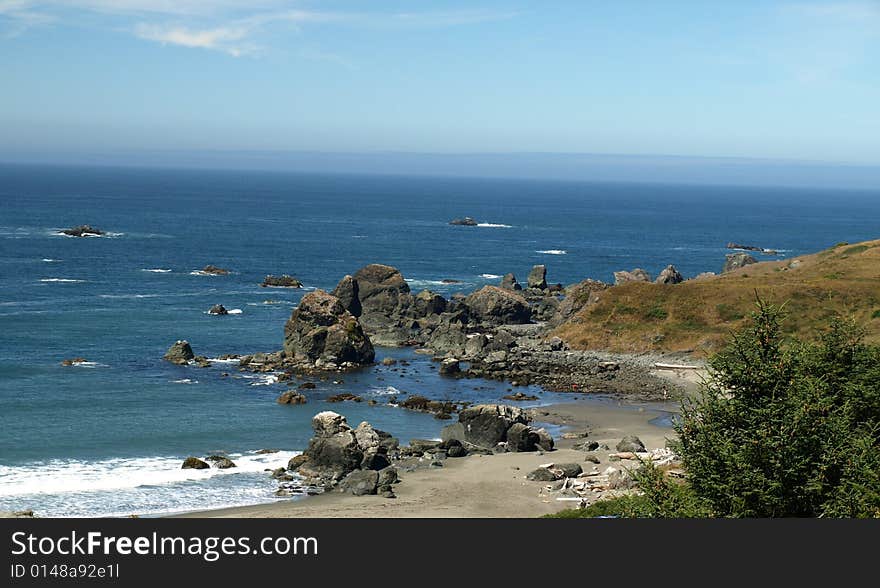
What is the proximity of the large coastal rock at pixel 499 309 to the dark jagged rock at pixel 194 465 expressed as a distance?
173 ft

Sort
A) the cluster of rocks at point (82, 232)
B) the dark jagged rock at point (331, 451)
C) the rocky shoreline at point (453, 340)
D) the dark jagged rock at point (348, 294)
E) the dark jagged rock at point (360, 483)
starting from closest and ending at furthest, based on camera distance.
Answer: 1. the dark jagged rock at point (360, 483)
2. the dark jagged rock at point (331, 451)
3. the rocky shoreline at point (453, 340)
4. the dark jagged rock at point (348, 294)
5. the cluster of rocks at point (82, 232)

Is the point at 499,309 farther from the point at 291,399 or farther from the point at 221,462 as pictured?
the point at 221,462

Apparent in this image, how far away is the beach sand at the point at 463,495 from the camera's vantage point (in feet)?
149

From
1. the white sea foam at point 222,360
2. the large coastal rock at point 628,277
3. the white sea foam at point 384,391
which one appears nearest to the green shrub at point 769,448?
the white sea foam at point 384,391

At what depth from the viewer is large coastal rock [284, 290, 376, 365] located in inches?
3349

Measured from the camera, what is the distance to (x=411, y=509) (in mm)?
45906

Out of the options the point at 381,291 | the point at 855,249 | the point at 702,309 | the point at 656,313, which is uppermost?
the point at 855,249

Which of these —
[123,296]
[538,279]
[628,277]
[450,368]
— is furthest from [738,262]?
[123,296]

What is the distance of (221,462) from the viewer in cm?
5484

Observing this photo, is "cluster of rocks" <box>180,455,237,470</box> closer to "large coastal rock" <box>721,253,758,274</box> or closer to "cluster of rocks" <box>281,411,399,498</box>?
"cluster of rocks" <box>281,411,399,498</box>

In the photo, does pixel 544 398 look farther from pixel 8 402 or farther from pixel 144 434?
pixel 8 402

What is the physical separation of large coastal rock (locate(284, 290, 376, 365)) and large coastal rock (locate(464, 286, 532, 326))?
2009cm

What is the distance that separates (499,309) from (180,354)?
120 feet

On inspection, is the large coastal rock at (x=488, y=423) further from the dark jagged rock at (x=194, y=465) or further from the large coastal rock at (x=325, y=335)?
the large coastal rock at (x=325, y=335)
